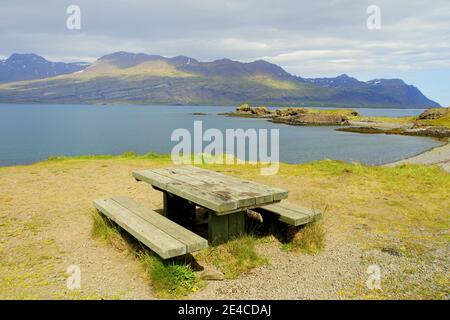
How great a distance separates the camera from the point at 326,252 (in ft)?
22.0

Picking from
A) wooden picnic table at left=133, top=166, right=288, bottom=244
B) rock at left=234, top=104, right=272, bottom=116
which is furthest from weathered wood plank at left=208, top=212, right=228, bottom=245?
rock at left=234, top=104, right=272, bottom=116

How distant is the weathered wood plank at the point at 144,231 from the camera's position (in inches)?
199

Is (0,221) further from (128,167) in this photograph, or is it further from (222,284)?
(128,167)

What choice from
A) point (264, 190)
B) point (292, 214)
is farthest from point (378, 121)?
point (264, 190)

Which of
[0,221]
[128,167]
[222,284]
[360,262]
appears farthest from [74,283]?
[128,167]

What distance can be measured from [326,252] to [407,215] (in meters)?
3.53

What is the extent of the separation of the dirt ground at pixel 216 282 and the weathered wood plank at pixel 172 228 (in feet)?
2.22

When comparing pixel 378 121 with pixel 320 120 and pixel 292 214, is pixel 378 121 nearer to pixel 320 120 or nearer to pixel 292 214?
pixel 320 120

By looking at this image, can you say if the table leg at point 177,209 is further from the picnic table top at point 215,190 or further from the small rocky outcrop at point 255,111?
the small rocky outcrop at point 255,111

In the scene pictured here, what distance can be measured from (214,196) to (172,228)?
854mm

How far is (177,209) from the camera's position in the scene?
8.20m

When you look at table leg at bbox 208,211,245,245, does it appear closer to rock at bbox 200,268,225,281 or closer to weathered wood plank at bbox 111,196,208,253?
weathered wood plank at bbox 111,196,208,253

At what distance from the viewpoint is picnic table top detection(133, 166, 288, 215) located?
5.73 metres

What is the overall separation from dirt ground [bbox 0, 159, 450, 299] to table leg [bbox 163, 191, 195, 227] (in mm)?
1637
